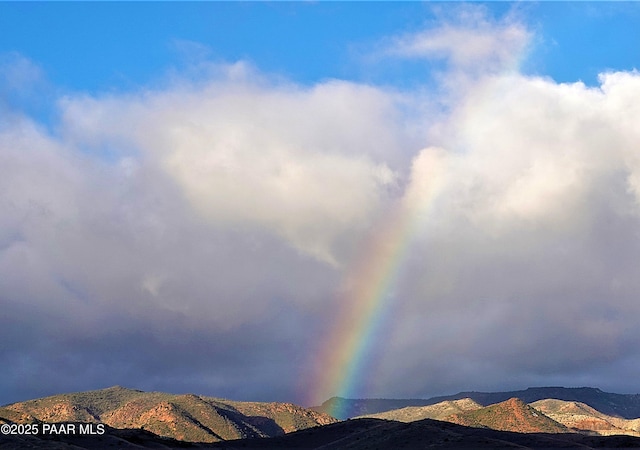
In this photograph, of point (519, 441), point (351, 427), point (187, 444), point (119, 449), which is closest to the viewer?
→ point (119, 449)

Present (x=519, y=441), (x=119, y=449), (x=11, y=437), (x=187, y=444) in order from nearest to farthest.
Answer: (x=11, y=437) → (x=119, y=449) → (x=519, y=441) → (x=187, y=444)

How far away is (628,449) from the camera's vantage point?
114 metres

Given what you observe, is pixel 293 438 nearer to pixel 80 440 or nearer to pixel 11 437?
pixel 80 440

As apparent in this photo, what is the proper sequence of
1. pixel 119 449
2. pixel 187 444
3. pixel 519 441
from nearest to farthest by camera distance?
pixel 119 449 < pixel 519 441 < pixel 187 444

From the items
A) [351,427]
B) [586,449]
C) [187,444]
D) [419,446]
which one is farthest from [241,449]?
[586,449]

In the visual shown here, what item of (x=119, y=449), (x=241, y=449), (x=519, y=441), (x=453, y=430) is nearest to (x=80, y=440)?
(x=119, y=449)

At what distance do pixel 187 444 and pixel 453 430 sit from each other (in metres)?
46.2

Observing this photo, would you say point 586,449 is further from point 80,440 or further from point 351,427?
point 80,440

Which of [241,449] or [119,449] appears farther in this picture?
[241,449]

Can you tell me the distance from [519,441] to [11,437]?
255 feet

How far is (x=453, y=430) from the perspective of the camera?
125312mm

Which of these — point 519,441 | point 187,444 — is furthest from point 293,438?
point 519,441

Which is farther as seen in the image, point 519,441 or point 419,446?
point 519,441

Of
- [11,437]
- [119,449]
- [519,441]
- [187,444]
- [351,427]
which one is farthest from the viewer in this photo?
[351,427]
